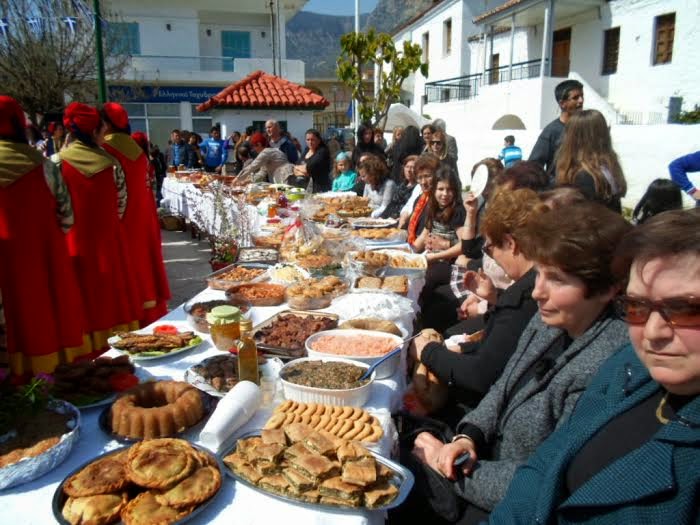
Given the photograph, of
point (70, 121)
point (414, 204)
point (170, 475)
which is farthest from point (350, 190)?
point (170, 475)

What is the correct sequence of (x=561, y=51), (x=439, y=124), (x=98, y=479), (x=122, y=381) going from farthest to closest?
(x=561, y=51) < (x=439, y=124) < (x=122, y=381) < (x=98, y=479)

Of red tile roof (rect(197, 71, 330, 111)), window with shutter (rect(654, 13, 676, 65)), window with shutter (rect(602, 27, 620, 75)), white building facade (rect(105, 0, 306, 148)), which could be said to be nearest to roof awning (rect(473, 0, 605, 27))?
window with shutter (rect(602, 27, 620, 75))

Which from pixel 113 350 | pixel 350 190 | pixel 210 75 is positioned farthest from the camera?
pixel 210 75

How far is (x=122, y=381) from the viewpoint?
6.25ft

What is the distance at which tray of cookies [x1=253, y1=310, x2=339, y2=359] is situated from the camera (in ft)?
7.47

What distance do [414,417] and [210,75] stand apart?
2224cm

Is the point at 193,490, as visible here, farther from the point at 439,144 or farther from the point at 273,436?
the point at 439,144

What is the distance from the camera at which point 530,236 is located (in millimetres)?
1908

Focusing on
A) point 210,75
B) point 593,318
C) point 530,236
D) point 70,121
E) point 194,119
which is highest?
point 210,75

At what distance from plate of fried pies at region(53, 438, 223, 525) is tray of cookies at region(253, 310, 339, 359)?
806 millimetres

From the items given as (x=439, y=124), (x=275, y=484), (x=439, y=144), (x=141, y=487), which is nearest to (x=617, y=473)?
(x=275, y=484)

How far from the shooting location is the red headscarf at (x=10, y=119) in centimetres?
321

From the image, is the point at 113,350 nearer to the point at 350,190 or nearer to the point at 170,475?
the point at 170,475

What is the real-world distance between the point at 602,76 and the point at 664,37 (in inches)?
99.6
